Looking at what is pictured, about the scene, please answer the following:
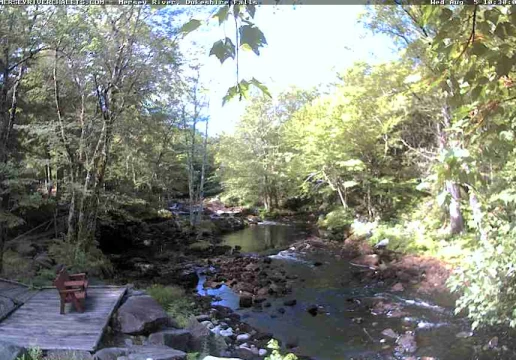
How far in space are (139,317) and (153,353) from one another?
152 cm

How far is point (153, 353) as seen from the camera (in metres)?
6.35

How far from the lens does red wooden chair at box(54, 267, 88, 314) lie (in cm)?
747

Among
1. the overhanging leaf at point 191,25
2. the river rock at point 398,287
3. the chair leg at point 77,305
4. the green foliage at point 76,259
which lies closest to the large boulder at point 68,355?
the chair leg at point 77,305

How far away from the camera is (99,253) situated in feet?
46.2

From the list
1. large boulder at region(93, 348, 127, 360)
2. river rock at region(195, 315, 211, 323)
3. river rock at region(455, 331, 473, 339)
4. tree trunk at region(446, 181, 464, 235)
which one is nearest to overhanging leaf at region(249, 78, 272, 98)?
large boulder at region(93, 348, 127, 360)

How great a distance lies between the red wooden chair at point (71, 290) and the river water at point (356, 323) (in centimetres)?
418

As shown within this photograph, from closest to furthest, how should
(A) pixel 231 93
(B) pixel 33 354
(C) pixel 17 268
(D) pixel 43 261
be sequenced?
(A) pixel 231 93 < (B) pixel 33 354 < (C) pixel 17 268 < (D) pixel 43 261

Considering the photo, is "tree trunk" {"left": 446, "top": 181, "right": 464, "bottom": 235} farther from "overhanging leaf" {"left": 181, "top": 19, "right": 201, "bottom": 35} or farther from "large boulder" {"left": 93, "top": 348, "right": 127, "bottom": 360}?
"overhanging leaf" {"left": 181, "top": 19, "right": 201, "bottom": 35}

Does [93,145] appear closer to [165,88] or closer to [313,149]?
[165,88]

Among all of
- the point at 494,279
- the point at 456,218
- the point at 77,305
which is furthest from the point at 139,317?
the point at 456,218

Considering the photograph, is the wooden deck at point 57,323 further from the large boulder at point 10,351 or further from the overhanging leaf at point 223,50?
the overhanging leaf at point 223,50

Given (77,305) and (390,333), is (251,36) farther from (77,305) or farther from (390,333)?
(390,333)

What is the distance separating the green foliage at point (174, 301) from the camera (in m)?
10.1

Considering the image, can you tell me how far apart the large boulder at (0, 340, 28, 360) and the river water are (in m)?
5.26
